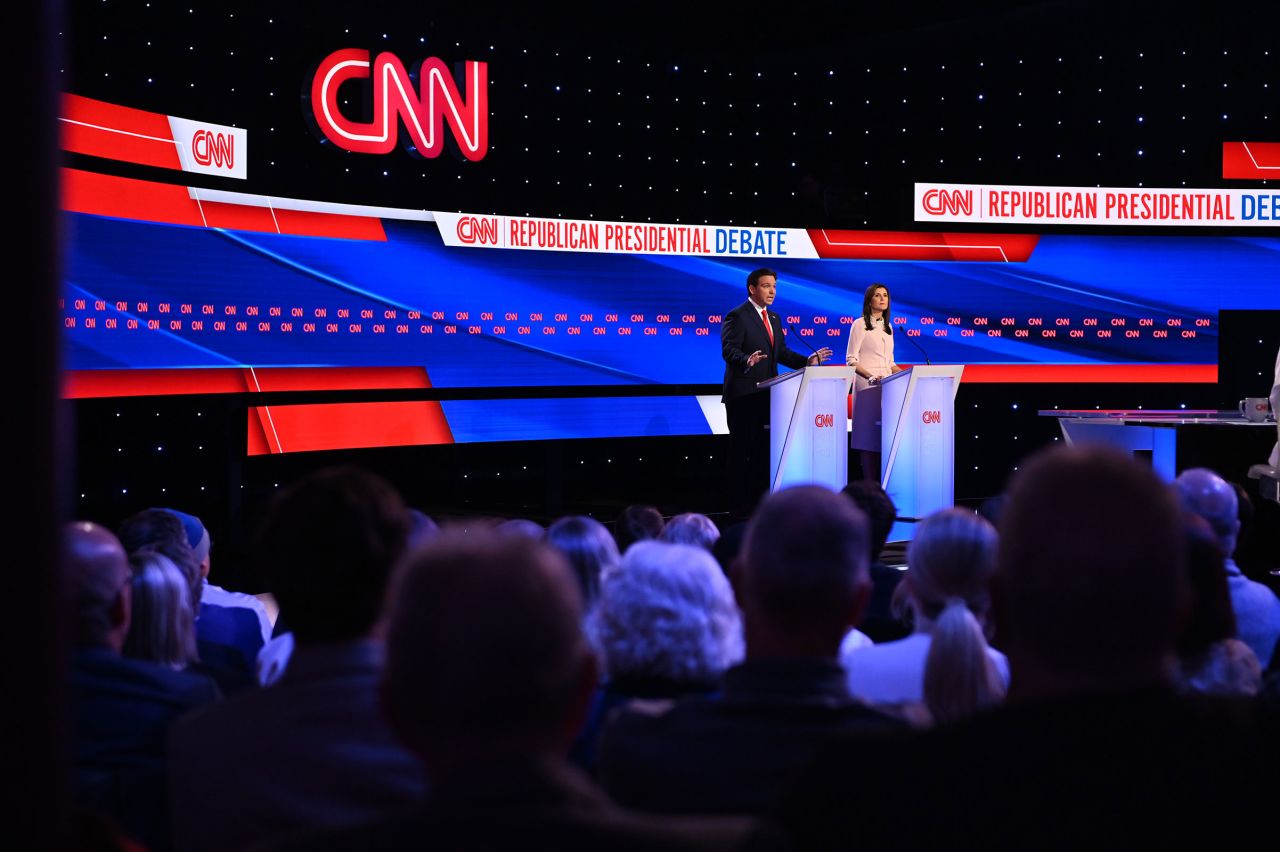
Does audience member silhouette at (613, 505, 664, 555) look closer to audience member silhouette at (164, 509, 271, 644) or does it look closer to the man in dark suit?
audience member silhouette at (164, 509, 271, 644)

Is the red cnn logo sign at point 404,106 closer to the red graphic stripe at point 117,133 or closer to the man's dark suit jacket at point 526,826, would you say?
the red graphic stripe at point 117,133

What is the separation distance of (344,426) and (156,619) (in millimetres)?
5622

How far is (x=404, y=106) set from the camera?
7.84m

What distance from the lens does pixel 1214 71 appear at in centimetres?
993

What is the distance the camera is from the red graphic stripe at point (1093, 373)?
10.1 metres

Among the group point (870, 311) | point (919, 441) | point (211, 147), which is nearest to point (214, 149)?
point (211, 147)

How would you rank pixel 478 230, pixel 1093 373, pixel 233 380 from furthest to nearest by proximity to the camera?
pixel 1093 373 < pixel 478 230 < pixel 233 380

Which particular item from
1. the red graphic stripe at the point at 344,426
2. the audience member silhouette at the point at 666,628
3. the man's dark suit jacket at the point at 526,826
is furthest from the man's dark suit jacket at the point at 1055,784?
the red graphic stripe at the point at 344,426

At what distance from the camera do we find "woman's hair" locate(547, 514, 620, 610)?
2.48m

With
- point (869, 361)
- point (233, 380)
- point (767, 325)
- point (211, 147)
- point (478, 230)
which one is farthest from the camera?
point (478, 230)

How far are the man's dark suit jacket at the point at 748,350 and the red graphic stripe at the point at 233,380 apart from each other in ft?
6.61

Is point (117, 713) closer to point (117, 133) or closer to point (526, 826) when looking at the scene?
point (526, 826)

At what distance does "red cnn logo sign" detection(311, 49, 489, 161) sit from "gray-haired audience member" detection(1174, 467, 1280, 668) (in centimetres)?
595

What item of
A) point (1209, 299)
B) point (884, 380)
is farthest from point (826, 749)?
point (1209, 299)
